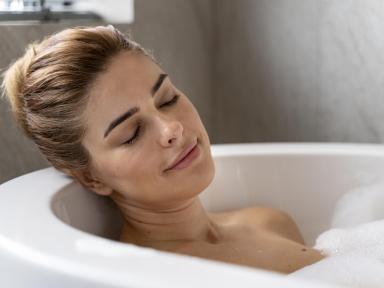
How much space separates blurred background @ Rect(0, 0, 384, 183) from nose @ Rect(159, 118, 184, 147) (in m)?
0.66

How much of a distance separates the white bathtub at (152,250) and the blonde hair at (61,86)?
0.29ft

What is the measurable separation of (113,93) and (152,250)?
0.38 metres

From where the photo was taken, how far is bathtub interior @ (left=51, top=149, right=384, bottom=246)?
159 centimetres

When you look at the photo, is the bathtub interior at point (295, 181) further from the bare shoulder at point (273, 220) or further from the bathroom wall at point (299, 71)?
the bathroom wall at point (299, 71)

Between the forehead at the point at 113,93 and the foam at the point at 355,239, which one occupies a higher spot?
the forehead at the point at 113,93

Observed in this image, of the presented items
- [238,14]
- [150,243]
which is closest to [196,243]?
[150,243]

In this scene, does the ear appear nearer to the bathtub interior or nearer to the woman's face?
the woman's face

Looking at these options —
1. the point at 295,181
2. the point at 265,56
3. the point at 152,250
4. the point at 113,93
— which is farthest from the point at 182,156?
the point at 265,56

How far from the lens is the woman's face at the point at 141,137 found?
3.86 ft

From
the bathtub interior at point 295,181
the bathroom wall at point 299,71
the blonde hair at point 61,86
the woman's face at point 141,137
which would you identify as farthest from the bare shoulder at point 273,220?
the bathroom wall at point 299,71

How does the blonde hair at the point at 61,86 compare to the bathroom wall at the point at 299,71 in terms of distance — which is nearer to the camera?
the blonde hair at the point at 61,86

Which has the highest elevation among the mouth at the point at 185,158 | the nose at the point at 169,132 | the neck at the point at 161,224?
the nose at the point at 169,132

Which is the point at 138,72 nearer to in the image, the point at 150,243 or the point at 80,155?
the point at 80,155

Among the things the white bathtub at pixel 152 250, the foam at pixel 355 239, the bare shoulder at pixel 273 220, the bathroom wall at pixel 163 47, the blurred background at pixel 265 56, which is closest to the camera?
the white bathtub at pixel 152 250
